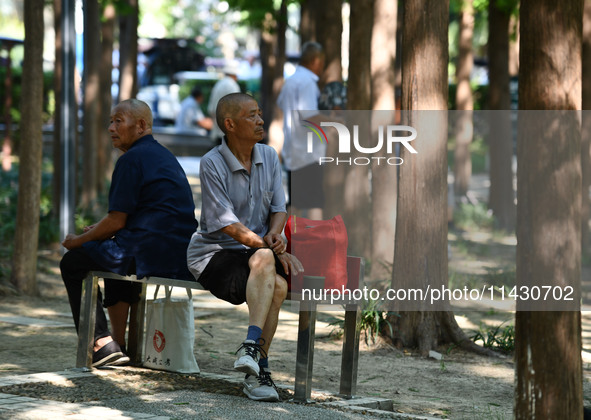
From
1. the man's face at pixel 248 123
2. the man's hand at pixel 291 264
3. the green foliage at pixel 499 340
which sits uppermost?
the man's face at pixel 248 123

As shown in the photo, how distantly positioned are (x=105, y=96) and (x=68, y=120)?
5.85m

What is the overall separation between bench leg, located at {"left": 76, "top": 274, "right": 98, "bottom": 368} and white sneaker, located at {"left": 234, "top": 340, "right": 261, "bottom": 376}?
4.14 feet

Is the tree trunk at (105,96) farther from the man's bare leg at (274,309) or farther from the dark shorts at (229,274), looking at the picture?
the man's bare leg at (274,309)

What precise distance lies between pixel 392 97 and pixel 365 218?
5.03ft

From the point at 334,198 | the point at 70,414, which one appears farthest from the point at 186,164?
the point at 70,414

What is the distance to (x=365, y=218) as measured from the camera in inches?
459

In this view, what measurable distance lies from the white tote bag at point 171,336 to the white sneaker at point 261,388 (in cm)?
75

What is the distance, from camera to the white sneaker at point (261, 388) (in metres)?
5.29

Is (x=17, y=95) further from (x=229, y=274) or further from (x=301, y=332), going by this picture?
(x=301, y=332)

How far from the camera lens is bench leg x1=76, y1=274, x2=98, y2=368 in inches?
240

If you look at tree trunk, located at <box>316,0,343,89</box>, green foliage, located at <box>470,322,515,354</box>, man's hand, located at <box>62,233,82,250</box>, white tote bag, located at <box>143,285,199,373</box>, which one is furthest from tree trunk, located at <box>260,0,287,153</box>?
man's hand, located at <box>62,233,82,250</box>

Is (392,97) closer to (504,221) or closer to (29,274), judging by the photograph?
(29,274)

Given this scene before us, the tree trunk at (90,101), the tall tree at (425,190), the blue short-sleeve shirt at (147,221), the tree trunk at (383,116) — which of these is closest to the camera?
the blue short-sleeve shirt at (147,221)

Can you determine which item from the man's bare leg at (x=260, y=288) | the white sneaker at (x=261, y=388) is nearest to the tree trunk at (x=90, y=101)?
the man's bare leg at (x=260, y=288)
